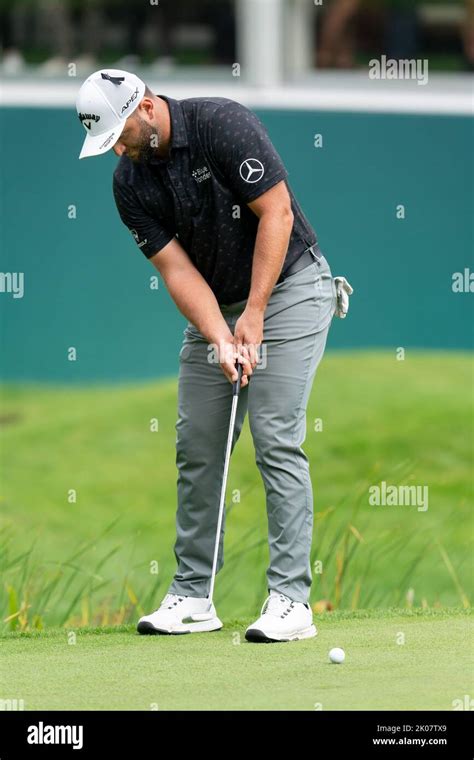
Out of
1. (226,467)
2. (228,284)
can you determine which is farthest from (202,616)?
(228,284)

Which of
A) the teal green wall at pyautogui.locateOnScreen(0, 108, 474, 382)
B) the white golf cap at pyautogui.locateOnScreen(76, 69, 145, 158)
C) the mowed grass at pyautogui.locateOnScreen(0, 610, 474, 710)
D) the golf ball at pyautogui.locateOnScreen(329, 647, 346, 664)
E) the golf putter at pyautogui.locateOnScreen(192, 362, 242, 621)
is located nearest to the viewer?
the mowed grass at pyautogui.locateOnScreen(0, 610, 474, 710)

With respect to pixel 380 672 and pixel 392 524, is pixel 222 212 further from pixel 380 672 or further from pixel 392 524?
pixel 392 524

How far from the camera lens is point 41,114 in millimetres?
8469

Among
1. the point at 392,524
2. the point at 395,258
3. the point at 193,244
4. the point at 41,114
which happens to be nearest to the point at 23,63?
the point at 41,114

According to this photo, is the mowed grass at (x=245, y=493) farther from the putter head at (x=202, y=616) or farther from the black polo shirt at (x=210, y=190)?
the black polo shirt at (x=210, y=190)

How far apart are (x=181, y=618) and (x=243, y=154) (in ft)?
5.07

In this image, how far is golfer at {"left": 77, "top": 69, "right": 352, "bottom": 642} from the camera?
4.52 metres

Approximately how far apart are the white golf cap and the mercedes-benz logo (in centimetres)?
38

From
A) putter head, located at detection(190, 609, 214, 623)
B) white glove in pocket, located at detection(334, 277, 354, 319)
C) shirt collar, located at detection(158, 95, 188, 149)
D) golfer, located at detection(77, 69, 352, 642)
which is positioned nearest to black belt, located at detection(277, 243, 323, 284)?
golfer, located at detection(77, 69, 352, 642)

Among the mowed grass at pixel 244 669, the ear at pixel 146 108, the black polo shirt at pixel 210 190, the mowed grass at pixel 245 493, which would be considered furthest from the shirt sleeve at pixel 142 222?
the mowed grass at pixel 245 493

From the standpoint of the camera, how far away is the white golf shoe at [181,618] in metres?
4.81

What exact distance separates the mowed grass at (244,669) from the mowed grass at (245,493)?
1.58 m

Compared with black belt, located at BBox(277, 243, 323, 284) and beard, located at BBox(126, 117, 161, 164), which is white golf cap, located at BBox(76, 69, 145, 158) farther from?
black belt, located at BBox(277, 243, 323, 284)
